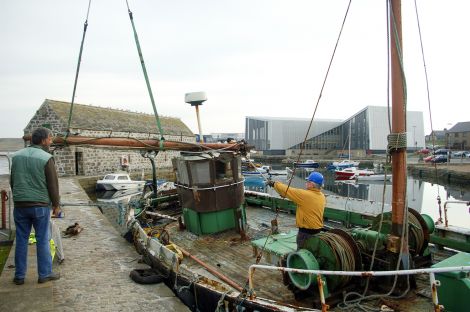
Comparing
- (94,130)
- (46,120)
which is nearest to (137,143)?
(94,130)

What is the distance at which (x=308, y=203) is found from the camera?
508cm

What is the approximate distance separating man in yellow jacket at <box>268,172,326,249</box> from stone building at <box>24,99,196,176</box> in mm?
23300

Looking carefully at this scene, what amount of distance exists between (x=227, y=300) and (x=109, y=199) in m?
24.0

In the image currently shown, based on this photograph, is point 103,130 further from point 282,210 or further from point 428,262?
point 428,262

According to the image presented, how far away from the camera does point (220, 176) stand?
8391 mm

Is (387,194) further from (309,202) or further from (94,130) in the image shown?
(309,202)

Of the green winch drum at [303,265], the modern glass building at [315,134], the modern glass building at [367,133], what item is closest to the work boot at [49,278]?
the green winch drum at [303,265]

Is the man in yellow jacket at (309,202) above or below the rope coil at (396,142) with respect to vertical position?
below

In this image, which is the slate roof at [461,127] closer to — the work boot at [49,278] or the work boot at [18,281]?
the work boot at [49,278]

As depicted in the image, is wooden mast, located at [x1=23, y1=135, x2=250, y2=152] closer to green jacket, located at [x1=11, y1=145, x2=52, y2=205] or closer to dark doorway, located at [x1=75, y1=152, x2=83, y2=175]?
green jacket, located at [x1=11, y1=145, x2=52, y2=205]

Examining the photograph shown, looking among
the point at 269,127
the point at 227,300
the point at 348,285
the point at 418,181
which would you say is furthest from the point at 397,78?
the point at 269,127

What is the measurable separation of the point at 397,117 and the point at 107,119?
3475cm

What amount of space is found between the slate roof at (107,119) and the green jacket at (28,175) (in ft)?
90.8

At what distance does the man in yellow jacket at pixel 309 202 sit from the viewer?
5066mm
